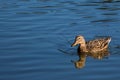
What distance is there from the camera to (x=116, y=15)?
24172 millimetres

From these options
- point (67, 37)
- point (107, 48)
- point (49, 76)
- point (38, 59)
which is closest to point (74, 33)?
point (67, 37)

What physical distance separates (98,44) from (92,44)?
0.21 metres

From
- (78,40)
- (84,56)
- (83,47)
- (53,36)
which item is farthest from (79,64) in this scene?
(53,36)

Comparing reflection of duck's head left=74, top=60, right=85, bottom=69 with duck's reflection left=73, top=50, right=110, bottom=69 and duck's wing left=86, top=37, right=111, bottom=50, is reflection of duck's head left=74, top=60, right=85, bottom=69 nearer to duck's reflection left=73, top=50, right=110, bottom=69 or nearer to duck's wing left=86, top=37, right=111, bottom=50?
duck's reflection left=73, top=50, right=110, bottom=69

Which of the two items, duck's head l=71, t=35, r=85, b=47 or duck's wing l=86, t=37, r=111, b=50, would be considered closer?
duck's head l=71, t=35, r=85, b=47

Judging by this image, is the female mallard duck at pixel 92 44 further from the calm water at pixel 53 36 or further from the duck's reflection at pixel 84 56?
the calm water at pixel 53 36

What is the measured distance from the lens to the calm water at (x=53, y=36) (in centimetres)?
1598

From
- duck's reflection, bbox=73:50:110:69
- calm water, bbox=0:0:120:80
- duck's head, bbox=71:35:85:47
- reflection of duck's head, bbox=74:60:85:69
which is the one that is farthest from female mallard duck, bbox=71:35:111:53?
reflection of duck's head, bbox=74:60:85:69

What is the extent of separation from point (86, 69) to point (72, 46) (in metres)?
2.73

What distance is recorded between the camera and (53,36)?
20.2 metres

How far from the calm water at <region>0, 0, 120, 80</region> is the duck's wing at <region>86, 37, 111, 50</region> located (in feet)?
1.08

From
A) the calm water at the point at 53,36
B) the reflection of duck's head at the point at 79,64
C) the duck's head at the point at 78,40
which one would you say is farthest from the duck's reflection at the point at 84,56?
the duck's head at the point at 78,40

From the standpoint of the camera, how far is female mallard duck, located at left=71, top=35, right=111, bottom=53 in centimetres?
1864

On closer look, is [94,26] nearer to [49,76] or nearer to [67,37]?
[67,37]
